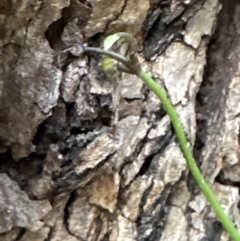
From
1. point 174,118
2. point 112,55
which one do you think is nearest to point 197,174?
point 174,118

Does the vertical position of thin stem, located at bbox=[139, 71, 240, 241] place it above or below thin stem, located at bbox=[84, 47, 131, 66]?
below

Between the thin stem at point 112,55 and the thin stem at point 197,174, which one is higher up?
the thin stem at point 112,55

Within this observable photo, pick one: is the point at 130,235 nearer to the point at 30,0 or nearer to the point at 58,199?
the point at 58,199

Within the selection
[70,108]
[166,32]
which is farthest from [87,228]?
[166,32]
